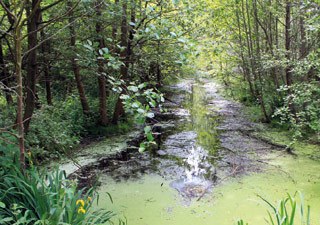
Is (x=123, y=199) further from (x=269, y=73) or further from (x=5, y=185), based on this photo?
(x=269, y=73)

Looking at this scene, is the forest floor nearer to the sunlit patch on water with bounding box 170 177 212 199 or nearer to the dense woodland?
the sunlit patch on water with bounding box 170 177 212 199

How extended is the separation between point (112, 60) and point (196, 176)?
2.66 m

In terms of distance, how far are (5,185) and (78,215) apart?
2.06 feet

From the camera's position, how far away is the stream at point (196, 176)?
3.02 metres

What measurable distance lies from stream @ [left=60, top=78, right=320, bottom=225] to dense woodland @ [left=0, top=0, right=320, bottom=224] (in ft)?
1.87

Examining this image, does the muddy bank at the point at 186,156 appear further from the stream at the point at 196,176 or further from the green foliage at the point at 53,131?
the green foliage at the point at 53,131

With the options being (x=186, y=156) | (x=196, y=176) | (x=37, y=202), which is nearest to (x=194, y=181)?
(x=196, y=176)

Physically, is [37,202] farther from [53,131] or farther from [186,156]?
[186,156]

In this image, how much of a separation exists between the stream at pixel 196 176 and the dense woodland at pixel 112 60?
22.4 inches

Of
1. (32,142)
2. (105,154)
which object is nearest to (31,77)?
(32,142)

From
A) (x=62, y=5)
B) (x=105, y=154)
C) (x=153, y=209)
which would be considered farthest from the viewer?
(x=105, y=154)

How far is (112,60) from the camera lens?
68.4 inches

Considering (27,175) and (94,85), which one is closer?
(27,175)

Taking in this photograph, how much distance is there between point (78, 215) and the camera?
2.14 m
